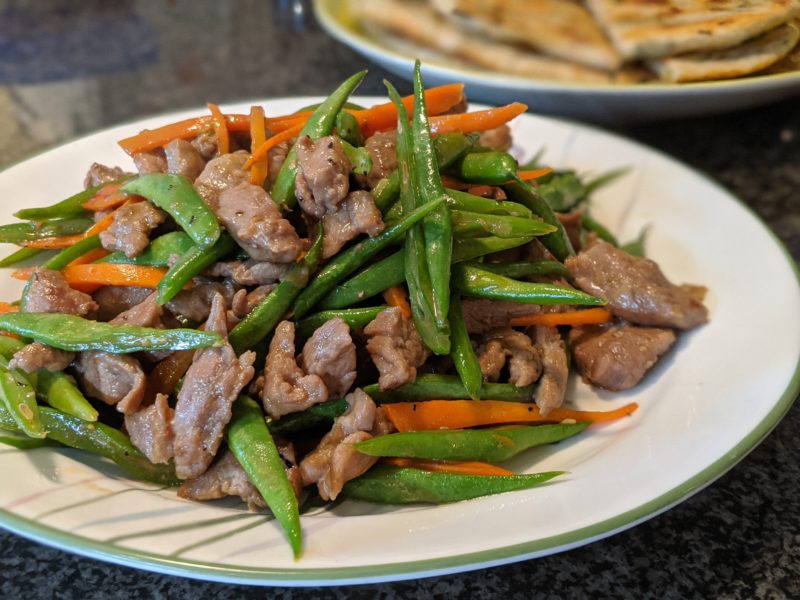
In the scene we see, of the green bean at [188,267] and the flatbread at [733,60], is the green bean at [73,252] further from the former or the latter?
the flatbread at [733,60]

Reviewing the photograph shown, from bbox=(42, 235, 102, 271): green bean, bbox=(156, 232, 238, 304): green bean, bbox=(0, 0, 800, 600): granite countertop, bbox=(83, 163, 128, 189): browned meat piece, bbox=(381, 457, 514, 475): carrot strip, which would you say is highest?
bbox=(156, 232, 238, 304): green bean

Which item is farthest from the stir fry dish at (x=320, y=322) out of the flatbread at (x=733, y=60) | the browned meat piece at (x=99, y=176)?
the flatbread at (x=733, y=60)

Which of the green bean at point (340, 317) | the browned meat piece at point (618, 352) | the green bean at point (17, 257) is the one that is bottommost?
the browned meat piece at point (618, 352)

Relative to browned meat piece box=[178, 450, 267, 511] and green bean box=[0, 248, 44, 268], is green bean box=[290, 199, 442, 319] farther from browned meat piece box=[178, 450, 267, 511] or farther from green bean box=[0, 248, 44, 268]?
green bean box=[0, 248, 44, 268]

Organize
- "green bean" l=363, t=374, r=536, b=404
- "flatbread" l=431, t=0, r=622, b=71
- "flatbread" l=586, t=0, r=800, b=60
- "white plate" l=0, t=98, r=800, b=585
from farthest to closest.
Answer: "flatbread" l=431, t=0, r=622, b=71, "flatbread" l=586, t=0, r=800, b=60, "green bean" l=363, t=374, r=536, b=404, "white plate" l=0, t=98, r=800, b=585

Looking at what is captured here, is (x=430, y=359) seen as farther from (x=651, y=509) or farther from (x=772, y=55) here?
(x=772, y=55)

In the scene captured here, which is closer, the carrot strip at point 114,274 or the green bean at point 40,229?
the carrot strip at point 114,274

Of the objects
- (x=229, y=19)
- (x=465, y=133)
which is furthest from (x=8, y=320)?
(x=229, y=19)

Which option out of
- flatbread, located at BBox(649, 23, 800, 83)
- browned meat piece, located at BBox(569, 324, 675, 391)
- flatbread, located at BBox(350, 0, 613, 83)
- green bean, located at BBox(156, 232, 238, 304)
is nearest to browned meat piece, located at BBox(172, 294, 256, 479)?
green bean, located at BBox(156, 232, 238, 304)
